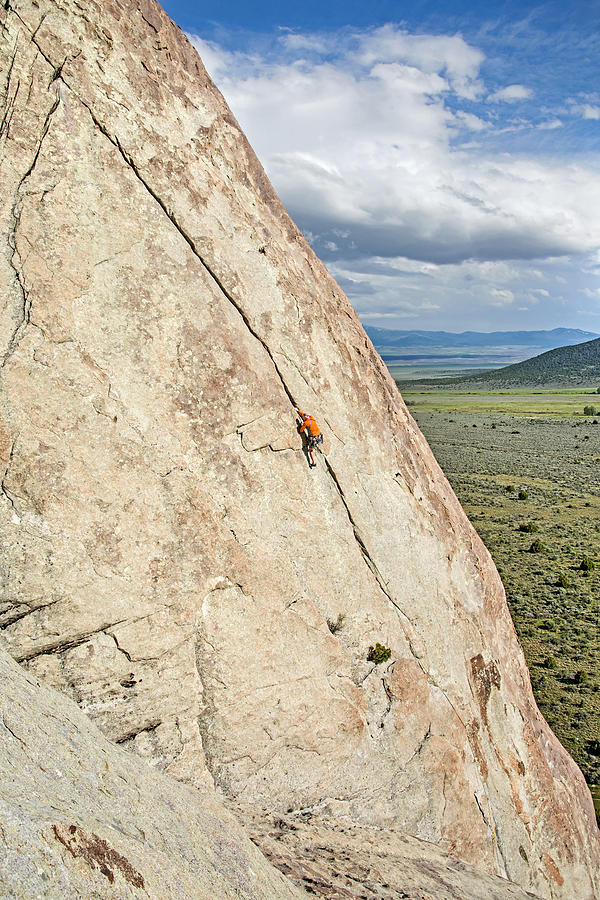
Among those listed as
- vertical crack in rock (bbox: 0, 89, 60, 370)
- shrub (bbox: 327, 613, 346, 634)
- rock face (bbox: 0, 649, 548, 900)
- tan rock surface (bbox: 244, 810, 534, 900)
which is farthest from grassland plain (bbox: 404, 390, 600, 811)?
vertical crack in rock (bbox: 0, 89, 60, 370)

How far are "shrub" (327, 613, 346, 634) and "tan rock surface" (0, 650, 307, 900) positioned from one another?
2.60m

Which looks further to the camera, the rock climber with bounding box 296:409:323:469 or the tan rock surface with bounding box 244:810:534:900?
the rock climber with bounding box 296:409:323:469

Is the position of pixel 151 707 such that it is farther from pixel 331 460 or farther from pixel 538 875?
pixel 538 875

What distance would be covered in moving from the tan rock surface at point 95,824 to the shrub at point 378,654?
2.93m

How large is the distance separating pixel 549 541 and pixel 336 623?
33.4m

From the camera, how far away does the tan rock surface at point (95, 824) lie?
3.61 metres

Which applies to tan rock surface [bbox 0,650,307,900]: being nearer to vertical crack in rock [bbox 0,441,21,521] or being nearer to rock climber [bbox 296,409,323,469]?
vertical crack in rock [bbox 0,441,21,521]

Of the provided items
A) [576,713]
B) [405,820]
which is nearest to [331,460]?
[405,820]

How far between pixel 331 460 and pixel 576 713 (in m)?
15.9

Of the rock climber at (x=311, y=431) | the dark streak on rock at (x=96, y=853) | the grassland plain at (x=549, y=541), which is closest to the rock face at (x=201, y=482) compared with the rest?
the rock climber at (x=311, y=431)

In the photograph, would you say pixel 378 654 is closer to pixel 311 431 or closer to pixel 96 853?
pixel 311 431

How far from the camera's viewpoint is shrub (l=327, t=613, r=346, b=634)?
827 centimetres

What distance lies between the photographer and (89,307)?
6.98 metres

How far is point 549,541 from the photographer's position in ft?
123
